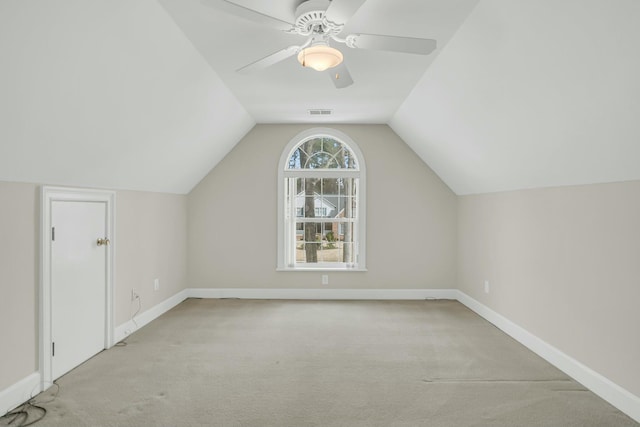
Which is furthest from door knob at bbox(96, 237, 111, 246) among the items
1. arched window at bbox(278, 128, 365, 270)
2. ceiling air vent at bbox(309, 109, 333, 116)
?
ceiling air vent at bbox(309, 109, 333, 116)

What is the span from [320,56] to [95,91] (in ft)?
4.53

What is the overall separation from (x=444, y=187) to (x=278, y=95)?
2.64m

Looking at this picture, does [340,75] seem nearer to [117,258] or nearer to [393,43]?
[393,43]

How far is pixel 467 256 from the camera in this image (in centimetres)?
485

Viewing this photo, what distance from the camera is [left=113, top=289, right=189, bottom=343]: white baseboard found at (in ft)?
11.7

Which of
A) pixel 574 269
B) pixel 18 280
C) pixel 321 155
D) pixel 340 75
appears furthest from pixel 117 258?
pixel 574 269

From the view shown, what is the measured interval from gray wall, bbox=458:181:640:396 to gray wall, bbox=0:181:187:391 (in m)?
3.75

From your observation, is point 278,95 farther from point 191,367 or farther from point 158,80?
point 191,367

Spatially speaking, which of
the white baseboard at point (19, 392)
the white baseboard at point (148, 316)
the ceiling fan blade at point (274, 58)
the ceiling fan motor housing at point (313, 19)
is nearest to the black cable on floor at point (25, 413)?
the white baseboard at point (19, 392)

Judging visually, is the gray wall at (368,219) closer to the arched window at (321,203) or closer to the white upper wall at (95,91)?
the arched window at (321,203)

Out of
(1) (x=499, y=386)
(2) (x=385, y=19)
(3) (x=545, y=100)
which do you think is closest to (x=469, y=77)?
(3) (x=545, y=100)

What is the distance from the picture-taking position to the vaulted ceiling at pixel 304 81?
5.97 feet

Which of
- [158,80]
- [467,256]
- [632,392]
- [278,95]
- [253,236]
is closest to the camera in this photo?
[632,392]

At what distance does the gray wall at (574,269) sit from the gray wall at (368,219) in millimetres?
986
